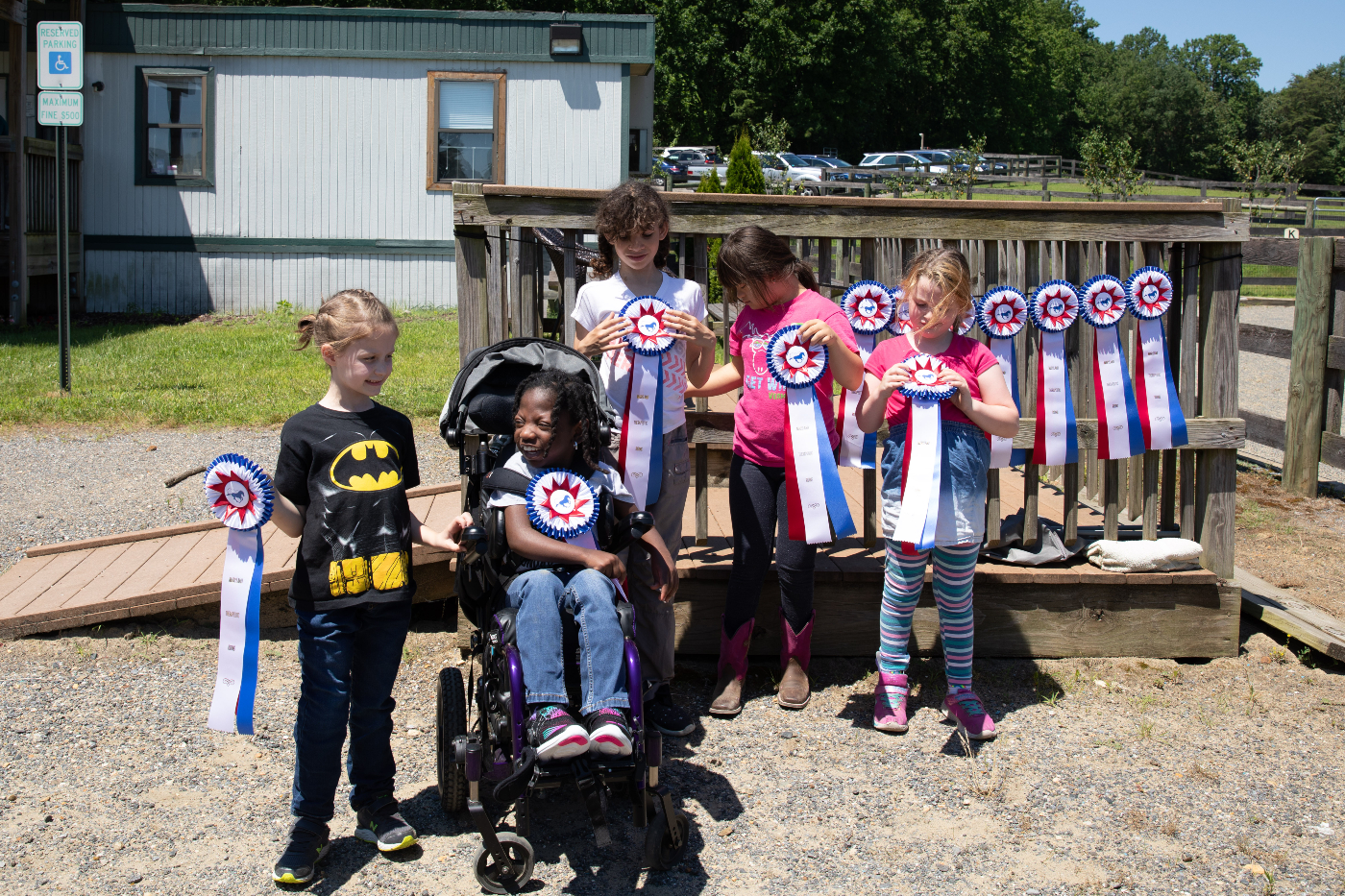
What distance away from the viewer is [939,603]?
3777 millimetres

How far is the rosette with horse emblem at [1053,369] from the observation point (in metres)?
4.16

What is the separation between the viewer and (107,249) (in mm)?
14336

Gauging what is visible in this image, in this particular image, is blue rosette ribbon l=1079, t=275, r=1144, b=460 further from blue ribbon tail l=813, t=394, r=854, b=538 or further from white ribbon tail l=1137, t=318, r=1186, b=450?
blue ribbon tail l=813, t=394, r=854, b=538

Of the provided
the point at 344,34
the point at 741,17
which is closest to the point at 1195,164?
the point at 741,17

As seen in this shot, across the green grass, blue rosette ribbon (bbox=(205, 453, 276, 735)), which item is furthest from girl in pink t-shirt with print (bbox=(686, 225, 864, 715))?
the green grass

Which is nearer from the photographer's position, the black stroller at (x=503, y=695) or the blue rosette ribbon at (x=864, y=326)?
the black stroller at (x=503, y=695)

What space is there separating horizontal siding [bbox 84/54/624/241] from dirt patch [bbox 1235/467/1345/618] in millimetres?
9388

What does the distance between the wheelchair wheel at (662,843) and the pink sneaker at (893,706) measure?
3.35 feet

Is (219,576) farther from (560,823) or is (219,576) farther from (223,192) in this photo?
(223,192)

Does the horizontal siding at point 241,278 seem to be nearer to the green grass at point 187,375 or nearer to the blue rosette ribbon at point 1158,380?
the green grass at point 187,375

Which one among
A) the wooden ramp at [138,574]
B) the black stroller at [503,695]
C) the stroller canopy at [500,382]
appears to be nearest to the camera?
the black stroller at [503,695]

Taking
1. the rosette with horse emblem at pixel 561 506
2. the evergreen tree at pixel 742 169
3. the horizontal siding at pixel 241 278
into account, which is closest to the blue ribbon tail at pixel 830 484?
the rosette with horse emblem at pixel 561 506

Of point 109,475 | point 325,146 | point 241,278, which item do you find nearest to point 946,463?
point 109,475

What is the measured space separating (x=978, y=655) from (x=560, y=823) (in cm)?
198
